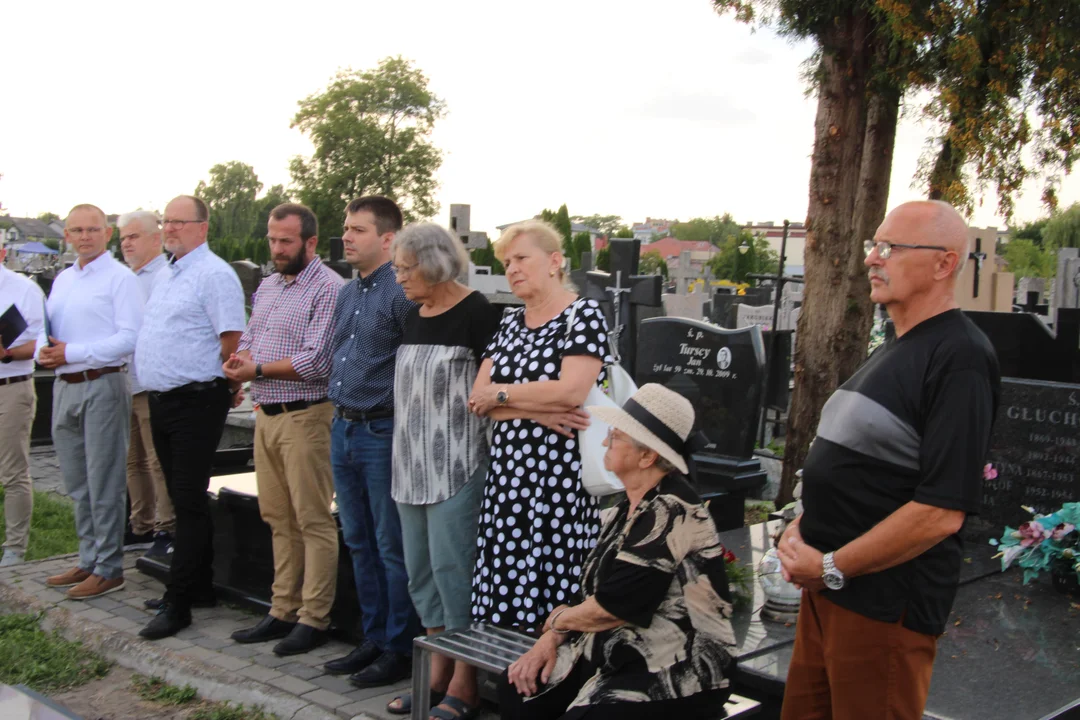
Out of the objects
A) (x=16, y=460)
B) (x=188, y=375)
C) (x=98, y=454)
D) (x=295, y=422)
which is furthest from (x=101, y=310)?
(x=295, y=422)

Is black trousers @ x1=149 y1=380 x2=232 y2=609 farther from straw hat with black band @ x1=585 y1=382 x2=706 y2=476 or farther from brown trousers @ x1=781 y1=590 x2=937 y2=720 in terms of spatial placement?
brown trousers @ x1=781 y1=590 x2=937 y2=720

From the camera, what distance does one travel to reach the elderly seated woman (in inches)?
112

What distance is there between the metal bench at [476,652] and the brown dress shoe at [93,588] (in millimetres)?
2762

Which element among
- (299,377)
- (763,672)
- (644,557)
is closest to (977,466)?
(644,557)

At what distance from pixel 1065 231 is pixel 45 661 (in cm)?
4790

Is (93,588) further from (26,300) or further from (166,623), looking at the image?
(26,300)

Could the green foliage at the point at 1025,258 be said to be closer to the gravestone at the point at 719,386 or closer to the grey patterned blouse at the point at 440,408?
the gravestone at the point at 719,386

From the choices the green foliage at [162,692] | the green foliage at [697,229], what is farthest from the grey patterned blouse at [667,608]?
the green foliage at [697,229]

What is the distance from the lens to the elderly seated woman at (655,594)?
2.84 meters

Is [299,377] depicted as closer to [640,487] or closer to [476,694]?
[476,694]

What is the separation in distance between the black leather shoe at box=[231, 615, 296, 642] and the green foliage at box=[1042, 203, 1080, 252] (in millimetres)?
43358

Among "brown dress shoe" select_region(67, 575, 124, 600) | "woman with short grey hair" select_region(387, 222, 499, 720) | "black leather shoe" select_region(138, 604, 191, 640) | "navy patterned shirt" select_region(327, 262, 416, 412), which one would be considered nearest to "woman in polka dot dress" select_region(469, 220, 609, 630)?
"woman with short grey hair" select_region(387, 222, 499, 720)

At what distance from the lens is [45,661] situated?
196 inches

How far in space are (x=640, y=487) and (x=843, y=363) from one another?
15.3 ft
